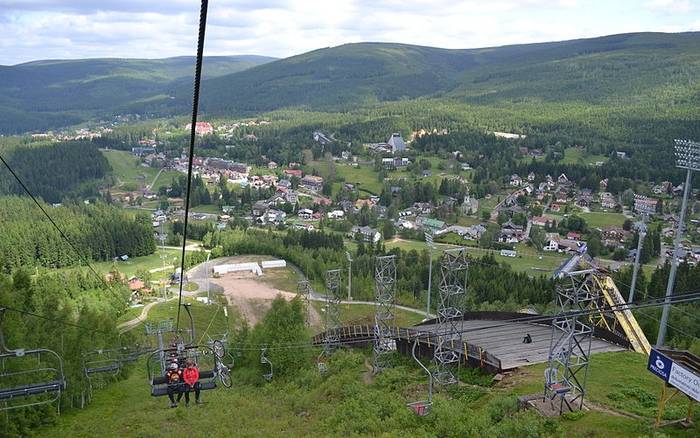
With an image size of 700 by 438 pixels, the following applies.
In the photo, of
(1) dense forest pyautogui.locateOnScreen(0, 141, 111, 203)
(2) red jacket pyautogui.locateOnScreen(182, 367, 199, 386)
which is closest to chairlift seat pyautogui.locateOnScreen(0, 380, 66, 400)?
(2) red jacket pyautogui.locateOnScreen(182, 367, 199, 386)

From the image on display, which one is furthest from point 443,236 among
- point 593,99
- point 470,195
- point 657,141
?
point 593,99

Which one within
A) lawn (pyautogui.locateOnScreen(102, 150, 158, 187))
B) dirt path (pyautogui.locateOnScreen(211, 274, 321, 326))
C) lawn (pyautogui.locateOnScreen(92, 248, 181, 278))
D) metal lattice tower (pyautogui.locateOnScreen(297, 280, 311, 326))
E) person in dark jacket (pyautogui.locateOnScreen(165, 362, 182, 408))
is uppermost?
person in dark jacket (pyautogui.locateOnScreen(165, 362, 182, 408))

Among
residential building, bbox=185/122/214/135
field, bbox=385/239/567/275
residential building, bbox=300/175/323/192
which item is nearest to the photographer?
field, bbox=385/239/567/275

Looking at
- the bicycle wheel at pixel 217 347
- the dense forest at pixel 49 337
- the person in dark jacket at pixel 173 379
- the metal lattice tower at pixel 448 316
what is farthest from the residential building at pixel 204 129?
the person in dark jacket at pixel 173 379

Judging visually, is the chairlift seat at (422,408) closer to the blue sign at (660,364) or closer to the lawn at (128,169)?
the blue sign at (660,364)

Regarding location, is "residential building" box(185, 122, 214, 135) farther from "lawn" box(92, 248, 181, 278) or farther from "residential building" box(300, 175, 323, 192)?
"lawn" box(92, 248, 181, 278)

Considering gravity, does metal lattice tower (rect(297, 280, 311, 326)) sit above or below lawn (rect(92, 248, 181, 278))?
above

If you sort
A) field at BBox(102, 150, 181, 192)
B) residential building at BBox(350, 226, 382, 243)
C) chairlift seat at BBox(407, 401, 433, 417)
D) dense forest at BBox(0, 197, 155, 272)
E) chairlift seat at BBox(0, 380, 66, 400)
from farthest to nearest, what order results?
field at BBox(102, 150, 181, 192) < residential building at BBox(350, 226, 382, 243) < dense forest at BBox(0, 197, 155, 272) < chairlift seat at BBox(407, 401, 433, 417) < chairlift seat at BBox(0, 380, 66, 400)
